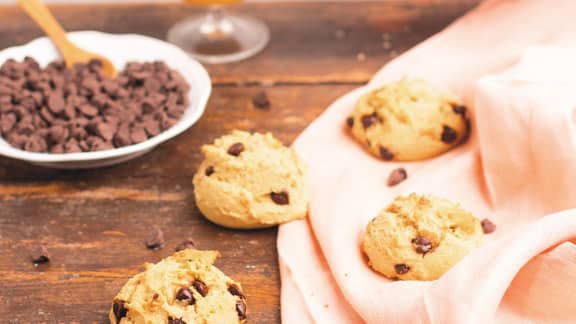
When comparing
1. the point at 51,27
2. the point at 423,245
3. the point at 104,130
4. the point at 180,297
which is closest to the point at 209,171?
the point at 104,130

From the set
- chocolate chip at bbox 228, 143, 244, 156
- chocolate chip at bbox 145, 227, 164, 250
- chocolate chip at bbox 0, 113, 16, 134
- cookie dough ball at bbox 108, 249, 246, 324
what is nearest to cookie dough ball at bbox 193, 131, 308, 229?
chocolate chip at bbox 228, 143, 244, 156

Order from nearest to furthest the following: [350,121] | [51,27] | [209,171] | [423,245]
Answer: [423,245] → [209,171] → [350,121] → [51,27]

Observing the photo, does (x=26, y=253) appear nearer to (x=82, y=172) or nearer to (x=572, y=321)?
(x=82, y=172)

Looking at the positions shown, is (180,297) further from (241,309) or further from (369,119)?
(369,119)

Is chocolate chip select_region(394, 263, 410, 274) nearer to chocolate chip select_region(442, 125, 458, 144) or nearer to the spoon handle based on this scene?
chocolate chip select_region(442, 125, 458, 144)

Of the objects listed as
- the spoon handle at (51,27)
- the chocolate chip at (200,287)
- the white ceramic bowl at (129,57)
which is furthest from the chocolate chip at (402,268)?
the spoon handle at (51,27)

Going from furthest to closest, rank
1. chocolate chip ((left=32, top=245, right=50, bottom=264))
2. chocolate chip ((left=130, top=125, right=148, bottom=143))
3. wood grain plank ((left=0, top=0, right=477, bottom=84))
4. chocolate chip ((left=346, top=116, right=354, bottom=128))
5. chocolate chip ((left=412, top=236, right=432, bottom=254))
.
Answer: wood grain plank ((left=0, top=0, right=477, bottom=84))
chocolate chip ((left=346, top=116, right=354, bottom=128))
chocolate chip ((left=130, top=125, right=148, bottom=143))
chocolate chip ((left=32, top=245, right=50, bottom=264))
chocolate chip ((left=412, top=236, right=432, bottom=254))
